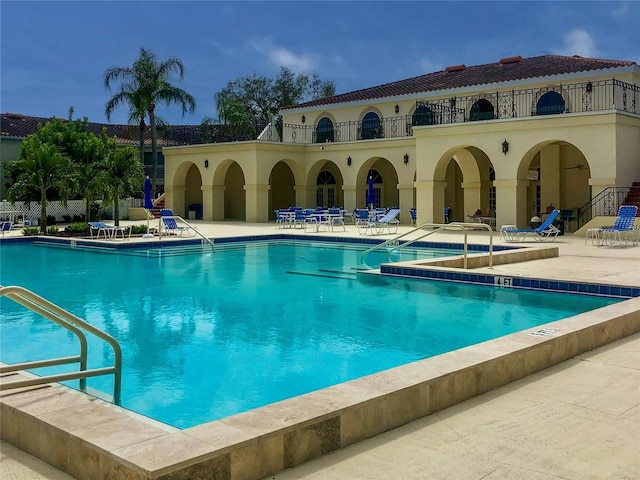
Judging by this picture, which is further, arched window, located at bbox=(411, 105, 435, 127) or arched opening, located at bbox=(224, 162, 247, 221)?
arched opening, located at bbox=(224, 162, 247, 221)

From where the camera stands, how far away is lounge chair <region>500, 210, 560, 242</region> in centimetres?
1953

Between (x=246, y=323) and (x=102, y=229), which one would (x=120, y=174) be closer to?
(x=102, y=229)

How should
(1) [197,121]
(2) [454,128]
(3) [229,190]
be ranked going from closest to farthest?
(2) [454,128] < (3) [229,190] < (1) [197,121]

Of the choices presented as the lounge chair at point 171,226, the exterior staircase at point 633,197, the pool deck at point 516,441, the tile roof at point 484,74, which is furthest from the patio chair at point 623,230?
the pool deck at point 516,441

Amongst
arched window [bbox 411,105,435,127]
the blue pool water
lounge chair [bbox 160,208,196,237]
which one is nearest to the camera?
the blue pool water

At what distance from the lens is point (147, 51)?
44156 millimetres

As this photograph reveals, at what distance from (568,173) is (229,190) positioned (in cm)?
1881

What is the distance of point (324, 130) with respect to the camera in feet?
120

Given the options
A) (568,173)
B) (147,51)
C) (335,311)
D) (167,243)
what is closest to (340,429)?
(335,311)

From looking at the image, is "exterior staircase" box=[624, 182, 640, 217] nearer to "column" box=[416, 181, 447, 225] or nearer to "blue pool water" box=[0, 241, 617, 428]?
"column" box=[416, 181, 447, 225]

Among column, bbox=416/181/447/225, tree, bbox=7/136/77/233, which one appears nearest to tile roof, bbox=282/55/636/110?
column, bbox=416/181/447/225

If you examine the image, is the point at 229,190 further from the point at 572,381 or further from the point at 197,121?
Result: the point at 572,381

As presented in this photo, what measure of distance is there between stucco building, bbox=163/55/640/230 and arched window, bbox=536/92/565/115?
0.14ft

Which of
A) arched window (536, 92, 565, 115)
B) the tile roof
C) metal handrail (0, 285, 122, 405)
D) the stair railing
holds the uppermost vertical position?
the tile roof
